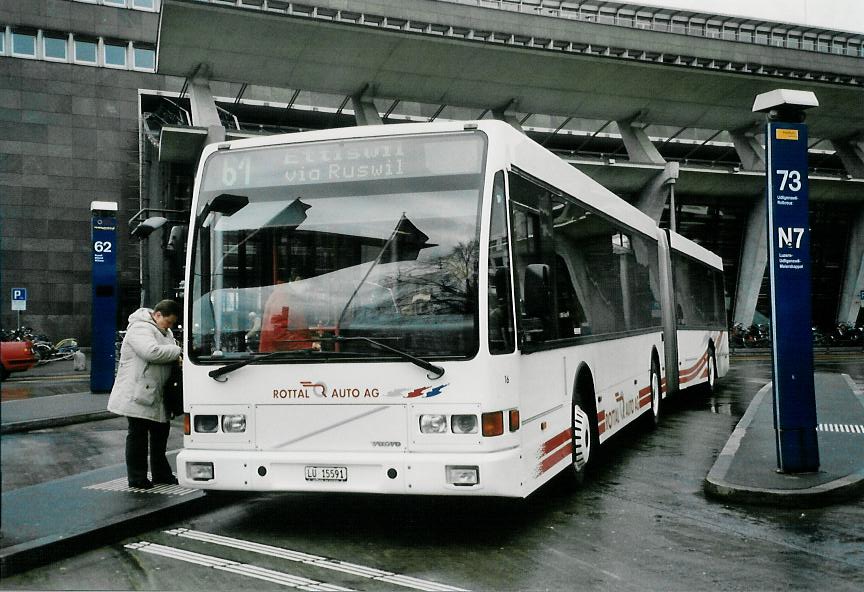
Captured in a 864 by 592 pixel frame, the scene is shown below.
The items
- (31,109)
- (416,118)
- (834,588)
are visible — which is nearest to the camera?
(834,588)

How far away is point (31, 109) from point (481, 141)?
1733 inches

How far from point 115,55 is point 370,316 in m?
45.3

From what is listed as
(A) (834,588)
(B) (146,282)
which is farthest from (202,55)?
(A) (834,588)

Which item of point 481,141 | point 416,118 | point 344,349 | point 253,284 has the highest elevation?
point 416,118

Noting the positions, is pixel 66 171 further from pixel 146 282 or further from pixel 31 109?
pixel 146 282

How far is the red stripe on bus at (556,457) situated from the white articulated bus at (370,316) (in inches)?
1.4

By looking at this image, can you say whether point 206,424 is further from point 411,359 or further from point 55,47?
point 55,47

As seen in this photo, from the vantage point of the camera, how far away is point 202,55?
32625mm

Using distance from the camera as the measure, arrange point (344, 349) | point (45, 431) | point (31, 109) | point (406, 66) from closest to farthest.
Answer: point (344, 349) < point (45, 431) < point (406, 66) < point (31, 109)

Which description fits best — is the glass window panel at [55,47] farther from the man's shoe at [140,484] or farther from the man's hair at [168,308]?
the man's shoe at [140,484]

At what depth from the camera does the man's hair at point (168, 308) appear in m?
8.35

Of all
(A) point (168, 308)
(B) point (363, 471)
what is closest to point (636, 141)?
(A) point (168, 308)

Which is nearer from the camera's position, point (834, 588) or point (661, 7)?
point (834, 588)

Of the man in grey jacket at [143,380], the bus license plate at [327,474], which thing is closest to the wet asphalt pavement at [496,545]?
the bus license plate at [327,474]
